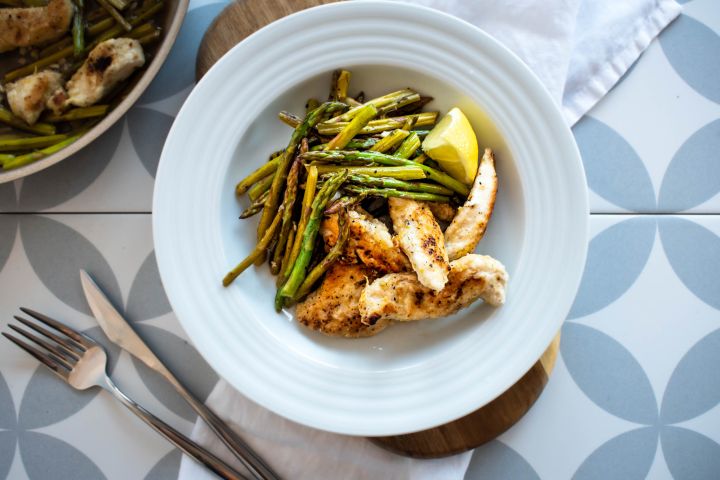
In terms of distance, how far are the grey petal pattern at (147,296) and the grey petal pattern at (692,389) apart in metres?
2.09

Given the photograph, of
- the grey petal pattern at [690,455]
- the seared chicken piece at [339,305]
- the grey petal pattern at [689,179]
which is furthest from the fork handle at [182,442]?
the grey petal pattern at [689,179]

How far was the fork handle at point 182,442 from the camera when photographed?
2291mm

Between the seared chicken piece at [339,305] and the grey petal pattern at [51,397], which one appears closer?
the seared chicken piece at [339,305]

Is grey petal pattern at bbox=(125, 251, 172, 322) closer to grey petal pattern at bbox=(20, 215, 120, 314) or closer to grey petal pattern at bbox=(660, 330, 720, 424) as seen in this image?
grey petal pattern at bbox=(20, 215, 120, 314)

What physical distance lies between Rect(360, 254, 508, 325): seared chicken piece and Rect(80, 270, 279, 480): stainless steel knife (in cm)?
80

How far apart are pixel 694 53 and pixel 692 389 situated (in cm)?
140

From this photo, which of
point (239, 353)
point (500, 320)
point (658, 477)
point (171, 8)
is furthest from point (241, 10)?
point (658, 477)

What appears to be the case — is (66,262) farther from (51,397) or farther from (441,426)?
(441,426)

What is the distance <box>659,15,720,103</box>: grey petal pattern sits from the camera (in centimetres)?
250

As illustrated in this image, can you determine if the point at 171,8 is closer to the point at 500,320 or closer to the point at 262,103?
the point at 262,103

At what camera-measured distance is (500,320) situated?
80.0 inches

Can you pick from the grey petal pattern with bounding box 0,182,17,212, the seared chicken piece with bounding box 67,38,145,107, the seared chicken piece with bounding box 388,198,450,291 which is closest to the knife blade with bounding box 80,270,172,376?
the grey petal pattern with bounding box 0,182,17,212

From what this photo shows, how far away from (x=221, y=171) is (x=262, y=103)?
281 mm

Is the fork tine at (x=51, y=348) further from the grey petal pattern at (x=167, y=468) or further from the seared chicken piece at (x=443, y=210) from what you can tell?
the seared chicken piece at (x=443, y=210)
